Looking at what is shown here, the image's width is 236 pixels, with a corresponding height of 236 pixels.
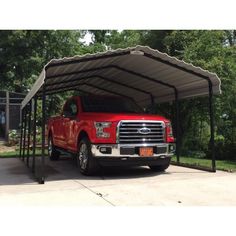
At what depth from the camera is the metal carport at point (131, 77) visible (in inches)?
383

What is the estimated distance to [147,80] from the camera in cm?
1288

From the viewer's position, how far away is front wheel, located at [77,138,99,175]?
30.9 feet

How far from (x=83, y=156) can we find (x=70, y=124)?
5.04 ft

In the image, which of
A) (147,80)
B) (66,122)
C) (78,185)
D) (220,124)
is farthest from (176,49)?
(78,185)

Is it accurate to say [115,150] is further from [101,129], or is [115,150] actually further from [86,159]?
[86,159]

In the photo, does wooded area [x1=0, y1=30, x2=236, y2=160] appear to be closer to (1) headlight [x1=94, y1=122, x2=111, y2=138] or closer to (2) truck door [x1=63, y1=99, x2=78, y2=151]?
(2) truck door [x1=63, y1=99, x2=78, y2=151]

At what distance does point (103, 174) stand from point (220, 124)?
382 inches

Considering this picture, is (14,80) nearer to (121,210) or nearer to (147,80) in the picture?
(147,80)

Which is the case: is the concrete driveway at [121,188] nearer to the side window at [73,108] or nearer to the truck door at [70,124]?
the truck door at [70,124]

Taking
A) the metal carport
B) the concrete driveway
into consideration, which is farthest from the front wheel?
the metal carport

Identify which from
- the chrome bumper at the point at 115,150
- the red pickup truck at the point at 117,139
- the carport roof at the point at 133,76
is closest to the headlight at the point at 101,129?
the red pickup truck at the point at 117,139

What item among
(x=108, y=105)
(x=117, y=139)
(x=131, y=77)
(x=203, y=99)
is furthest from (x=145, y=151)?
(x=203, y=99)

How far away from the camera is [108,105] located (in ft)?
36.2

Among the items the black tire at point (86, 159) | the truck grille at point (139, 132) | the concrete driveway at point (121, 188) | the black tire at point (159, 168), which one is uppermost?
the truck grille at point (139, 132)
